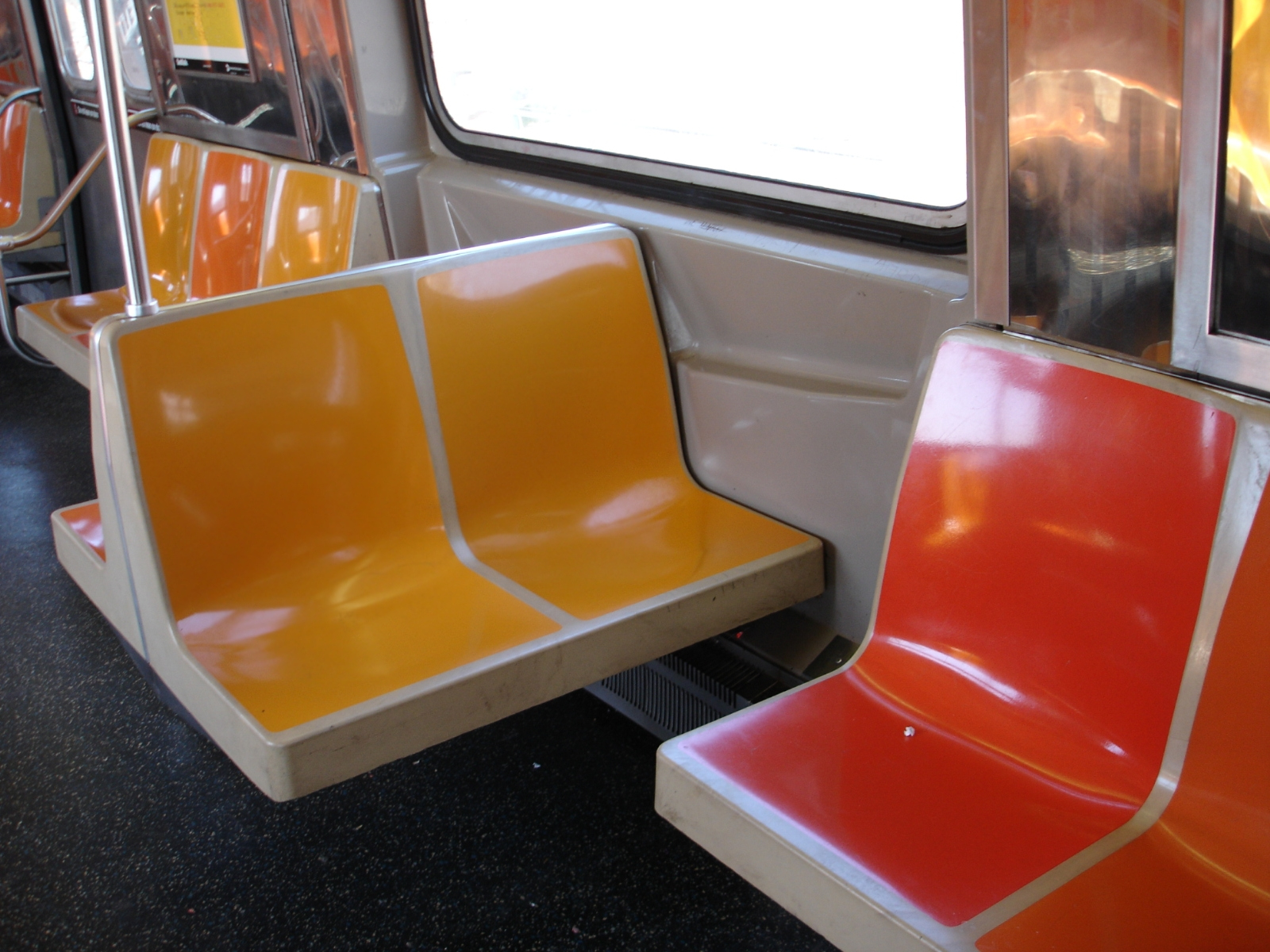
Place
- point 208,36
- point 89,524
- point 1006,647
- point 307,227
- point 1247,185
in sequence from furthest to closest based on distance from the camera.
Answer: point 208,36 < point 307,227 < point 89,524 < point 1006,647 < point 1247,185

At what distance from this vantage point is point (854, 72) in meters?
1.95

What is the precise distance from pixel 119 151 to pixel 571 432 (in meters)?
0.93

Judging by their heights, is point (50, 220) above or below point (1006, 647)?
above

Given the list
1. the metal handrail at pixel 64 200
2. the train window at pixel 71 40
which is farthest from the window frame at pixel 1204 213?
the train window at pixel 71 40

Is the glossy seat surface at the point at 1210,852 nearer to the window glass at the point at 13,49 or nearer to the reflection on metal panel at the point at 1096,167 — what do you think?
the reflection on metal panel at the point at 1096,167

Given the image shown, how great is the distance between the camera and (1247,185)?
1.11 m

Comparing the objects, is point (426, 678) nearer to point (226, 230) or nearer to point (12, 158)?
point (226, 230)

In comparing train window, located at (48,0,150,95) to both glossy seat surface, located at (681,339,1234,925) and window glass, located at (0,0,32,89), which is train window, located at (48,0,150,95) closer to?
window glass, located at (0,0,32,89)

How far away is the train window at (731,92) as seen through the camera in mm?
1840

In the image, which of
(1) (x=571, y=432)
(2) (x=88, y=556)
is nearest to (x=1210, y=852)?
(1) (x=571, y=432)

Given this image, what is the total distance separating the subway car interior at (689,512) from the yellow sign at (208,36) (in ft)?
1.07

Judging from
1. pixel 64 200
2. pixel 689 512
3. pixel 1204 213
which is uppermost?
pixel 1204 213

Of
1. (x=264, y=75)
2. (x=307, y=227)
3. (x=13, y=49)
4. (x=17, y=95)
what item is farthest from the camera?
(x=13, y=49)

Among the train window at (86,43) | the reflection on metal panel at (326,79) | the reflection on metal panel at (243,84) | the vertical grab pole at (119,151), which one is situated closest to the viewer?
the vertical grab pole at (119,151)
